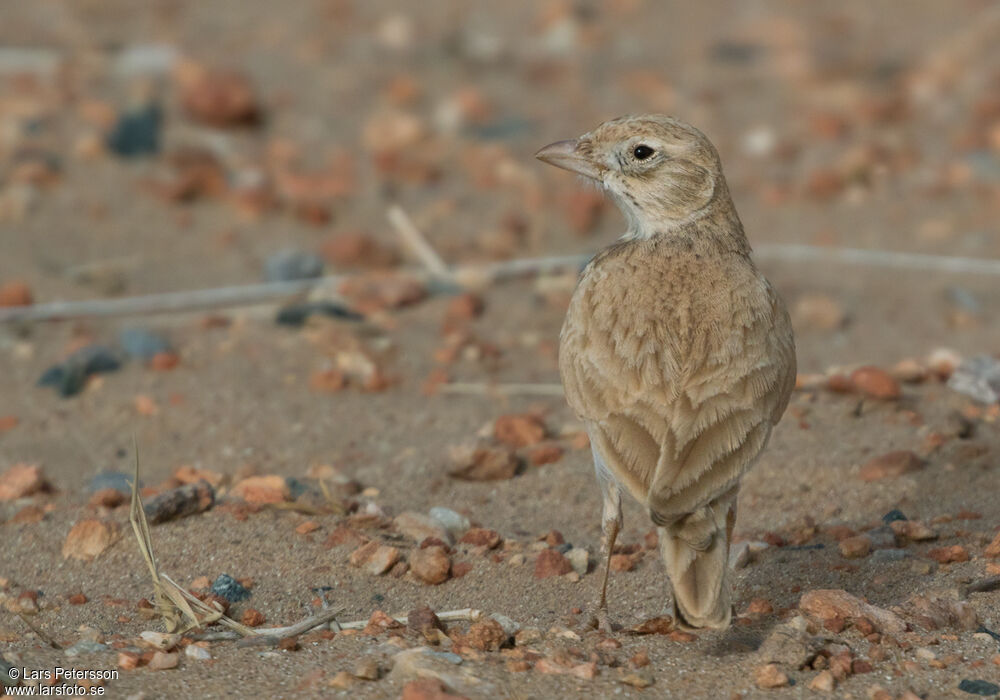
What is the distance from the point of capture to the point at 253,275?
7105 millimetres

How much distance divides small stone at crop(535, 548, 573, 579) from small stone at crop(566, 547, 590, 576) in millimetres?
18

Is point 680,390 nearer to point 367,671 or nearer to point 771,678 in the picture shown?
point 771,678

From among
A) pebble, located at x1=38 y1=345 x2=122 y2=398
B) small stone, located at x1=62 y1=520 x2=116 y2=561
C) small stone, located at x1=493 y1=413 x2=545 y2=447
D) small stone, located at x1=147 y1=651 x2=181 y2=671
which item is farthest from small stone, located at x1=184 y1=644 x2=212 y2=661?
pebble, located at x1=38 y1=345 x2=122 y2=398

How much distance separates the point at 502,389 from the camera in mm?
5918

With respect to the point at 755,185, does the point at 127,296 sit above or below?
below

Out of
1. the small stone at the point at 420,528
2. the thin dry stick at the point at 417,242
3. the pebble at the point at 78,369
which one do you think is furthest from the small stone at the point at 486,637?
the thin dry stick at the point at 417,242

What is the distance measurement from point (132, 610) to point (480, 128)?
17.6 feet

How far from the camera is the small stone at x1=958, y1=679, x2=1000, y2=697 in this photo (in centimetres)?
344

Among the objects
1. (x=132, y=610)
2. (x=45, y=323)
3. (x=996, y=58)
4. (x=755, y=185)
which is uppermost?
(x=996, y=58)

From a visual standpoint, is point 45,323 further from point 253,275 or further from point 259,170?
point 259,170

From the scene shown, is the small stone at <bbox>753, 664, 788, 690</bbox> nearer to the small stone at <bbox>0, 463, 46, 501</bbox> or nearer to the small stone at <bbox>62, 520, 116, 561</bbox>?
the small stone at <bbox>62, 520, 116, 561</bbox>

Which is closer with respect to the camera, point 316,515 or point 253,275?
point 316,515

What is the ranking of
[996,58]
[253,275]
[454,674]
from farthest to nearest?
[996,58]
[253,275]
[454,674]

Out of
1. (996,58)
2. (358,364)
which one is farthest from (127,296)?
(996,58)
